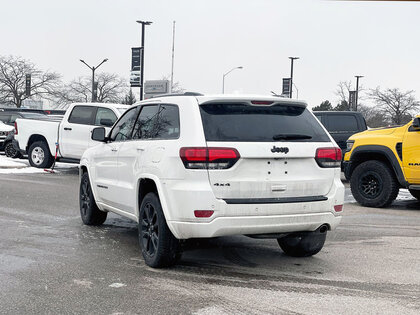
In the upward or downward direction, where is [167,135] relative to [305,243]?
upward

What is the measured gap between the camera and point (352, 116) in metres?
16.3

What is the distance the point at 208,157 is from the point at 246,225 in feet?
2.32

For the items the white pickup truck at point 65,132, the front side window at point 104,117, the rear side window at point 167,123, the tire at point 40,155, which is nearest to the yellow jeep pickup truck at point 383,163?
the rear side window at point 167,123

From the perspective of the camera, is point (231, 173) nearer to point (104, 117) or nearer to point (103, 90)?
point (104, 117)

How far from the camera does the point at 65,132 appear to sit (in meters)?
15.2

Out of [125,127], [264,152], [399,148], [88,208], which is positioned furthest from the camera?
[399,148]

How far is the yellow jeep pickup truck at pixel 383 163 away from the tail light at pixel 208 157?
19.1ft

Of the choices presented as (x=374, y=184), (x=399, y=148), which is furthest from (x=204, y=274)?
(x=374, y=184)

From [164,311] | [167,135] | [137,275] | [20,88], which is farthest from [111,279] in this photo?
[20,88]

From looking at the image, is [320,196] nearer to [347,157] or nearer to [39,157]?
[347,157]

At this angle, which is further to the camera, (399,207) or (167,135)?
Result: (399,207)

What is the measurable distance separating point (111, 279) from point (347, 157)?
23.1 ft

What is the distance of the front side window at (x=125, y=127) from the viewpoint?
21.3 feet

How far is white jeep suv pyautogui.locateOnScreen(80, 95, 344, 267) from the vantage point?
496cm
